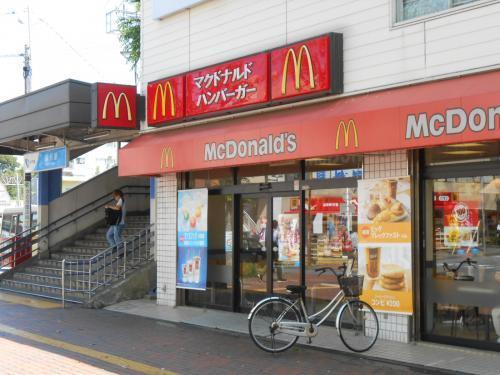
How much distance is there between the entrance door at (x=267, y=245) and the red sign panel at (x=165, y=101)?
7.15 ft

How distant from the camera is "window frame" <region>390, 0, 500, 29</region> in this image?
7.30m

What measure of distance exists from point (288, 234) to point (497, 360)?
3973mm

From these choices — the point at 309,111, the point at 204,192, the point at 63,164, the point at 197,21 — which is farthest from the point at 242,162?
the point at 63,164

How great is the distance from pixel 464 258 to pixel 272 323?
2693 mm

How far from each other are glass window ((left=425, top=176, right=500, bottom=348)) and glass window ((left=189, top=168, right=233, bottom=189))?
418 cm

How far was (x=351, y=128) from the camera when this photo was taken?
311 inches

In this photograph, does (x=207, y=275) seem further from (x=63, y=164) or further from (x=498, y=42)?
(x=498, y=42)

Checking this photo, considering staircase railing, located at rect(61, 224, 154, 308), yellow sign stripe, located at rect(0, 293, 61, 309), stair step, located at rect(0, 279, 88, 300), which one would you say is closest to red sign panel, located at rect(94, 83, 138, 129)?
staircase railing, located at rect(61, 224, 154, 308)

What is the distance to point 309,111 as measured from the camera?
9.12m

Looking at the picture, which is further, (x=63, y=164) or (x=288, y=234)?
(x=63, y=164)

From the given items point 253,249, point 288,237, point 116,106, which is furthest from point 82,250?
point 288,237

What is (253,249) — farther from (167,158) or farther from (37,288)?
(37,288)

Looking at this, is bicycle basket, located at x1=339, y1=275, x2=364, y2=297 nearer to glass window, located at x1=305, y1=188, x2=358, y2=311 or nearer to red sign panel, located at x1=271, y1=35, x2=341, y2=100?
glass window, located at x1=305, y1=188, x2=358, y2=311

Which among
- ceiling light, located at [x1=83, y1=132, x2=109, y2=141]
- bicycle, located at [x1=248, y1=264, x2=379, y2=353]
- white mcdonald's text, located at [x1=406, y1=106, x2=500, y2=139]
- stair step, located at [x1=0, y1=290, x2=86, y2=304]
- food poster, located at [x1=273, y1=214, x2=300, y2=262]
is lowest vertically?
stair step, located at [x1=0, y1=290, x2=86, y2=304]
